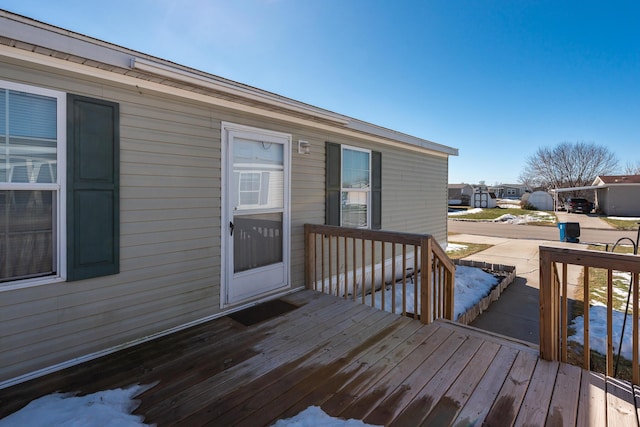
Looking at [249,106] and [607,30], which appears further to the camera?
[607,30]

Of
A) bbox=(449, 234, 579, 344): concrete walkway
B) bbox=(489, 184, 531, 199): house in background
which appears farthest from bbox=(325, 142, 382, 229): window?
bbox=(489, 184, 531, 199): house in background

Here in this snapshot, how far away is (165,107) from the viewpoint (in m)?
2.84

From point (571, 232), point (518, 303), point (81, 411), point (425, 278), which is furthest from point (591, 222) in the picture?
point (81, 411)

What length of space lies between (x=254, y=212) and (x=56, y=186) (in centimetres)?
177

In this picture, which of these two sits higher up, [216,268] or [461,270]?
[216,268]

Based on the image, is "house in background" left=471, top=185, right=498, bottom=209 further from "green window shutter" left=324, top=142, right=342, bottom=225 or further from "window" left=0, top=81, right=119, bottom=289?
"window" left=0, top=81, right=119, bottom=289

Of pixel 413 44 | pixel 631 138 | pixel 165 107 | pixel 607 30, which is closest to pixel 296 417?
pixel 165 107

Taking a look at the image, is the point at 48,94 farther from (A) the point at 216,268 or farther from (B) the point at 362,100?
(B) the point at 362,100

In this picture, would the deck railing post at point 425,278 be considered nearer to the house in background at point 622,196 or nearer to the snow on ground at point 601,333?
the snow on ground at point 601,333

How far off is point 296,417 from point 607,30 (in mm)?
11714

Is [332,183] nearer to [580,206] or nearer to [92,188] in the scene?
[92,188]

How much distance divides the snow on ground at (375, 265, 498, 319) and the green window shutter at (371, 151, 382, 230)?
1218 mm

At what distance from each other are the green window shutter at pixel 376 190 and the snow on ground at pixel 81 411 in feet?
14.1

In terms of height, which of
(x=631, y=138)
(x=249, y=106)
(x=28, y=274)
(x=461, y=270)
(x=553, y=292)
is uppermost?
(x=631, y=138)
